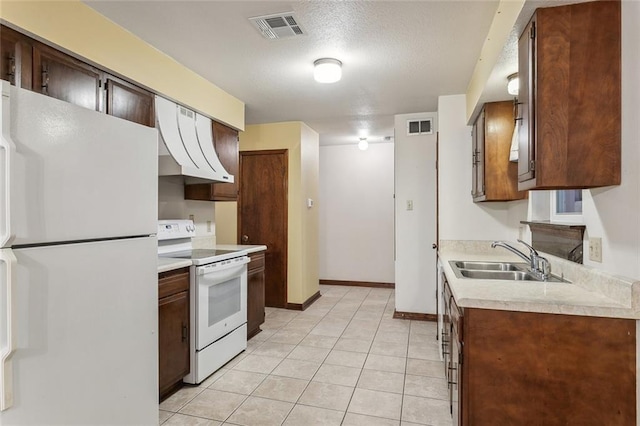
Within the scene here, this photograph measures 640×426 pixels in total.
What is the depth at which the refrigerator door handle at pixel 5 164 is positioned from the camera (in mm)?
1248

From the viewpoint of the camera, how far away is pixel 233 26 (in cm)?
239

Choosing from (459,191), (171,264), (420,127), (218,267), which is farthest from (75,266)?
(420,127)

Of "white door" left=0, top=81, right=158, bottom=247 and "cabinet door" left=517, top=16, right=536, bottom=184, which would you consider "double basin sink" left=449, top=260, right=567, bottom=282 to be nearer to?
"cabinet door" left=517, top=16, right=536, bottom=184

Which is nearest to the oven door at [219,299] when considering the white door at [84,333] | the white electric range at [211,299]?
the white electric range at [211,299]

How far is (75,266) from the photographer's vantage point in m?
1.53

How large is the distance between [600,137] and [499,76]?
1016mm

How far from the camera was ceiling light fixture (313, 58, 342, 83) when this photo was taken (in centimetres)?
286

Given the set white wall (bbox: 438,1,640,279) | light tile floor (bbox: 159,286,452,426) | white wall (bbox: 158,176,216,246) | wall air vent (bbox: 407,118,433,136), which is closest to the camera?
white wall (bbox: 438,1,640,279)

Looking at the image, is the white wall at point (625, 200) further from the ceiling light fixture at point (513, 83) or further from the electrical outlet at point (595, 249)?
the ceiling light fixture at point (513, 83)

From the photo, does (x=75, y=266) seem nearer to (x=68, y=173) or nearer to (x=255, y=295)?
(x=68, y=173)

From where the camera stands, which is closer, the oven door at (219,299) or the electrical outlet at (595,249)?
the electrical outlet at (595,249)

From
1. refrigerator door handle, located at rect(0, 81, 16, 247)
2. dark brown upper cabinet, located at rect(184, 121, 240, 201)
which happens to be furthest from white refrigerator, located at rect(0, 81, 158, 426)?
dark brown upper cabinet, located at rect(184, 121, 240, 201)

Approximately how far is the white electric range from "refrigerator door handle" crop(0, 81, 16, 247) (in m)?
1.48

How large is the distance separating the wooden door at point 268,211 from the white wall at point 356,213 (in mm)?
1714
